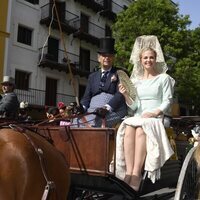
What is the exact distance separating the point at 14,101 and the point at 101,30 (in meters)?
21.8

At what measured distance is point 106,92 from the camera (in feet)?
14.9

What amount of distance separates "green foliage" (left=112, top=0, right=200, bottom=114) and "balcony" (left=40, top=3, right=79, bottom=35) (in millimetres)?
2873

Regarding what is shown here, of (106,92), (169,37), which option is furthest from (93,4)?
(106,92)

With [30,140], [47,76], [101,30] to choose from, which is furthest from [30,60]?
[30,140]

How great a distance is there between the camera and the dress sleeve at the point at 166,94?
4.29m

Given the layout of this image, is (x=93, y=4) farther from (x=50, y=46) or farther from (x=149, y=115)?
(x=149, y=115)

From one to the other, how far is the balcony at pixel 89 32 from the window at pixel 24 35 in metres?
3.52

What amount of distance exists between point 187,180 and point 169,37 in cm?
1735

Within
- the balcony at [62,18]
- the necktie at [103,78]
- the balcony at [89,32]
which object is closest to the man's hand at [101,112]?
the necktie at [103,78]

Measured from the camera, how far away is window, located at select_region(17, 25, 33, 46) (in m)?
20.0

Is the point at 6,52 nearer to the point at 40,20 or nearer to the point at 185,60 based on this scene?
the point at 40,20

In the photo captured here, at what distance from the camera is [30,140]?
295 cm

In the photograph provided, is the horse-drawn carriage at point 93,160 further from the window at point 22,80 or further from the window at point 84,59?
the window at point 84,59

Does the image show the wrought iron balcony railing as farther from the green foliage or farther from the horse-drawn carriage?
the horse-drawn carriage
